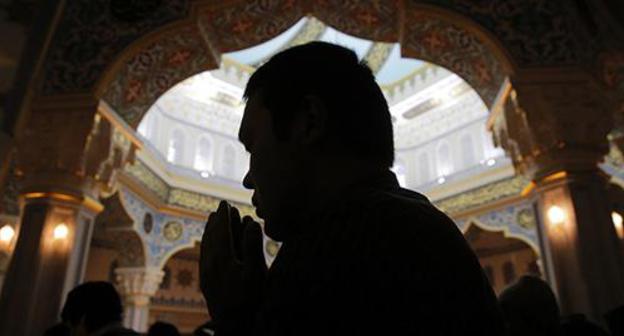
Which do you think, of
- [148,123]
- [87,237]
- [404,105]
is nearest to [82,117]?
[87,237]

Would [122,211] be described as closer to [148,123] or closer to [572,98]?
[148,123]

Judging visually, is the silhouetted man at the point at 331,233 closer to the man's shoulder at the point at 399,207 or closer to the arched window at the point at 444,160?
the man's shoulder at the point at 399,207

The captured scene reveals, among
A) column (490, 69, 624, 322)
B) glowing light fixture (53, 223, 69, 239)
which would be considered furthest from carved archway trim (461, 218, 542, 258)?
glowing light fixture (53, 223, 69, 239)

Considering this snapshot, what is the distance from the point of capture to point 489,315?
0.51 metres

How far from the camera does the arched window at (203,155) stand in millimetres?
13523

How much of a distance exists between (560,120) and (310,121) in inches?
189

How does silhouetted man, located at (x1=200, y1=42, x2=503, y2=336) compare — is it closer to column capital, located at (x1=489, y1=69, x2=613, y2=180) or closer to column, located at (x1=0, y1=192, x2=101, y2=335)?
column capital, located at (x1=489, y1=69, x2=613, y2=180)

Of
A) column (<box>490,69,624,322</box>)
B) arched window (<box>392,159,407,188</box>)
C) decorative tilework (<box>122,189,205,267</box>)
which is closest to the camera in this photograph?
column (<box>490,69,624,322</box>)

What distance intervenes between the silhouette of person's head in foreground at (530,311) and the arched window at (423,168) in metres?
12.8

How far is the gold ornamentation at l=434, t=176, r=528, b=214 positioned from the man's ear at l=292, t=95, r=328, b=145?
11.1 m

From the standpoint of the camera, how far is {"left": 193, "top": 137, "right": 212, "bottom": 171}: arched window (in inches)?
532

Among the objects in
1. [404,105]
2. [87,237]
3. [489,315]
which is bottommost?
[489,315]

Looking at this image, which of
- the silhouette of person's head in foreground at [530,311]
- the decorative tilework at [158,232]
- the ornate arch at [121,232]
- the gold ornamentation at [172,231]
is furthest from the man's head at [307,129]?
the gold ornamentation at [172,231]

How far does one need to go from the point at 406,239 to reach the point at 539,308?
111 centimetres
